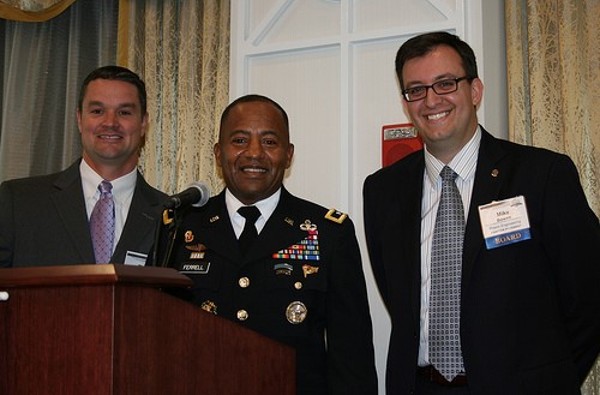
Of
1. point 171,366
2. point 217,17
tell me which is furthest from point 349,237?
point 217,17

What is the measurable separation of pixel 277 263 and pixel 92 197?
778 millimetres

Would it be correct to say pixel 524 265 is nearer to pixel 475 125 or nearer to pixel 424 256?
pixel 424 256

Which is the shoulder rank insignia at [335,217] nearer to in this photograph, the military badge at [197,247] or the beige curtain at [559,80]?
the military badge at [197,247]

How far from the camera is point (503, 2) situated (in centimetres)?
374

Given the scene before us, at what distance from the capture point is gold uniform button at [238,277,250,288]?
260cm

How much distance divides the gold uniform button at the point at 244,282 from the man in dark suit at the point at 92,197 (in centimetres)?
36

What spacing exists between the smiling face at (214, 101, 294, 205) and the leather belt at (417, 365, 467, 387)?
0.80 metres

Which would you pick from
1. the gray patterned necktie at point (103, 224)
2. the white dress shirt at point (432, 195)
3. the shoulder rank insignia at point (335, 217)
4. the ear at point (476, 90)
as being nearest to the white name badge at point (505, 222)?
the white dress shirt at point (432, 195)

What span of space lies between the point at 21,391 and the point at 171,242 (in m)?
0.66

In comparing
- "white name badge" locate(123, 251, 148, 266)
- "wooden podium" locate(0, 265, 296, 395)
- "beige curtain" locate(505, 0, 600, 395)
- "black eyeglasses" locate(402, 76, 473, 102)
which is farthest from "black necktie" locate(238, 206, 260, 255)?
"beige curtain" locate(505, 0, 600, 395)

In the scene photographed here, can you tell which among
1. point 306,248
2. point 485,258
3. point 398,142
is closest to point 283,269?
point 306,248

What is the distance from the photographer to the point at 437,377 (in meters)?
2.46

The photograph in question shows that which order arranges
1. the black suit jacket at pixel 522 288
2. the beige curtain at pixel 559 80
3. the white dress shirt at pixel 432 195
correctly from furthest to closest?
the beige curtain at pixel 559 80
the white dress shirt at pixel 432 195
the black suit jacket at pixel 522 288

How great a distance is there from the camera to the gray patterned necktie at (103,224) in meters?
2.81
